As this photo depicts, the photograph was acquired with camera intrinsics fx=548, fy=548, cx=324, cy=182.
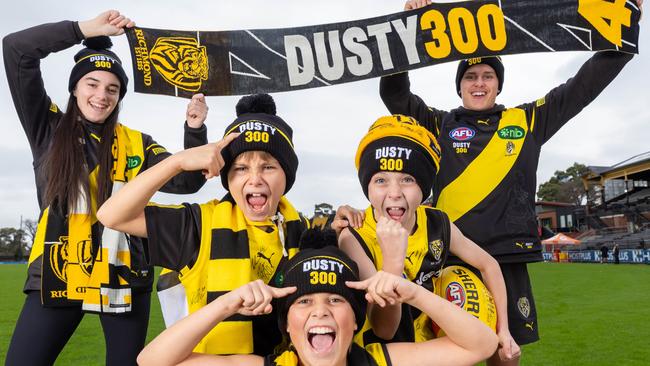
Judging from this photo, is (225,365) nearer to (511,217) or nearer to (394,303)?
(394,303)

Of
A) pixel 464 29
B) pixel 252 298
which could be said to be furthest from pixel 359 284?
pixel 464 29

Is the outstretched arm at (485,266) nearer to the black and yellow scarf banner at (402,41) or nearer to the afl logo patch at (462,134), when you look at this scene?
the afl logo patch at (462,134)

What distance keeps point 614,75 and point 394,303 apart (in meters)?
2.73

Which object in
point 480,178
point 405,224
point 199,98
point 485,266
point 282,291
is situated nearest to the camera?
point 282,291

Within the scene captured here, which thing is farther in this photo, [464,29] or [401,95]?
[401,95]

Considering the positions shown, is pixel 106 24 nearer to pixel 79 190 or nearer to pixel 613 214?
pixel 79 190

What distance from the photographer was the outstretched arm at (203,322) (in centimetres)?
234

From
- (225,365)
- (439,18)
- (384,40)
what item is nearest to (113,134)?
(225,365)

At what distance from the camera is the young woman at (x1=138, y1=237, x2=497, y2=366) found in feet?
7.88

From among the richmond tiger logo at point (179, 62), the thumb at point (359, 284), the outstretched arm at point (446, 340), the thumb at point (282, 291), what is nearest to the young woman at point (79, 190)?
the richmond tiger logo at point (179, 62)

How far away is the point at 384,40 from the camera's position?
4082 mm

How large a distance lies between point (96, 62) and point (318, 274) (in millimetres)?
2029

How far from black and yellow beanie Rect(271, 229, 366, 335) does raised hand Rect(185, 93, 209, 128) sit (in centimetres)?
116

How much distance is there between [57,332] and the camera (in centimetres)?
322
